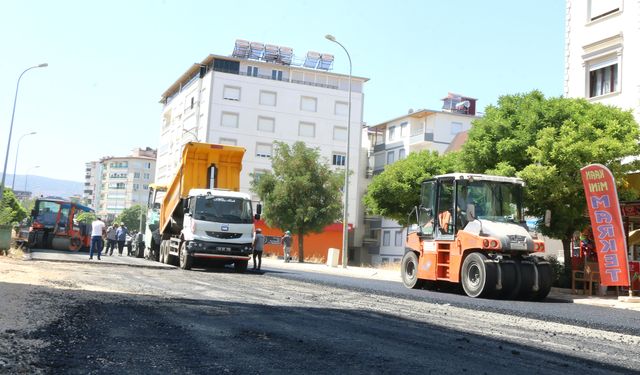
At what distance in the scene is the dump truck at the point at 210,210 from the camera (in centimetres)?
2130

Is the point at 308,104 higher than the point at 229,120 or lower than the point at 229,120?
higher

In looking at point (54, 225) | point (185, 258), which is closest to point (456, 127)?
point (54, 225)

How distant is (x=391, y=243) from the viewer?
2530 inches

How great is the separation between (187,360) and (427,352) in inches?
92.6

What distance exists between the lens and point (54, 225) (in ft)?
114

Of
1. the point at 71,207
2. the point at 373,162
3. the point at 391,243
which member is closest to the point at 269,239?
the point at 391,243

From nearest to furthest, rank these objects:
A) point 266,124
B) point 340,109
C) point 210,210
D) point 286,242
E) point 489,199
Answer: point 489,199 → point 210,210 → point 286,242 → point 266,124 → point 340,109

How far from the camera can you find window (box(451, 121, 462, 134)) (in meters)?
64.0

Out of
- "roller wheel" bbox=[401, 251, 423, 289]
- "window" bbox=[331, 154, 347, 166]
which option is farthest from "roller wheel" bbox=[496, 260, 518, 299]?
"window" bbox=[331, 154, 347, 166]


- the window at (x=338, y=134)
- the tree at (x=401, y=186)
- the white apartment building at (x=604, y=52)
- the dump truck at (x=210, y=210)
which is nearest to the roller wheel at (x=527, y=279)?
the white apartment building at (x=604, y=52)

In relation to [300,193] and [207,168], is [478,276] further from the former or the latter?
[300,193]

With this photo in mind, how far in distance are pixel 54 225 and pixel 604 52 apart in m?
27.0

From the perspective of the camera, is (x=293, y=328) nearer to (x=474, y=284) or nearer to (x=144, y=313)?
(x=144, y=313)

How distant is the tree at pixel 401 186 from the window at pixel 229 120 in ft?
99.3
